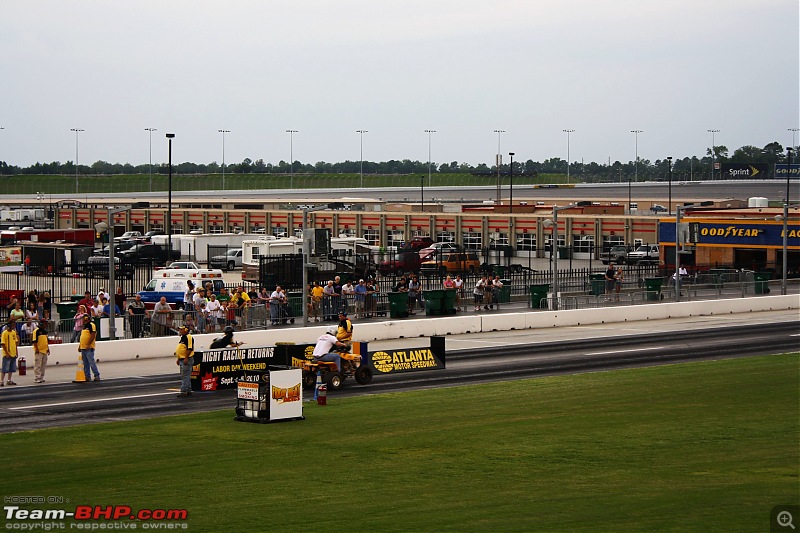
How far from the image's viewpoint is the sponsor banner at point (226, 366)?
88.6 ft

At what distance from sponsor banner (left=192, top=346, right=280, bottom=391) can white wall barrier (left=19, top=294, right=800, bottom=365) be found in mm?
6635

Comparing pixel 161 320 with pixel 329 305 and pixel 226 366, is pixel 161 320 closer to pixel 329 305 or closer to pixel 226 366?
pixel 329 305

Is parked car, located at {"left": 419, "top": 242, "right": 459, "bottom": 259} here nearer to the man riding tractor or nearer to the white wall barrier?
the white wall barrier

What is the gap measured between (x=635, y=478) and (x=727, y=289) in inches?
1528

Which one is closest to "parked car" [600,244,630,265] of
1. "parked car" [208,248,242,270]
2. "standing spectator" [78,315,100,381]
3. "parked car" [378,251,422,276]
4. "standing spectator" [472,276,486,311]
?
"parked car" [378,251,422,276]

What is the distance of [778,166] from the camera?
609 feet

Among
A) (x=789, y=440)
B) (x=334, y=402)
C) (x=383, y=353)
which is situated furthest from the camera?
(x=383, y=353)

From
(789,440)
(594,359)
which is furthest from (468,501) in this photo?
(594,359)

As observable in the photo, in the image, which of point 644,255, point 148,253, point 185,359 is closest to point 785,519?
point 185,359

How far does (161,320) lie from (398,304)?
36.1 feet

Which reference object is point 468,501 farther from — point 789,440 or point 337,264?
point 337,264

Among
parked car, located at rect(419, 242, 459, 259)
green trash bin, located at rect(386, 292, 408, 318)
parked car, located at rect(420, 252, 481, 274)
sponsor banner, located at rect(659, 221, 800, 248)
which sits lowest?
green trash bin, located at rect(386, 292, 408, 318)

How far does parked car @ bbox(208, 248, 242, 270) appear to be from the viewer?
73125 mm

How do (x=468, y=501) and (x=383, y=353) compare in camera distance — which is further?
(x=383, y=353)
